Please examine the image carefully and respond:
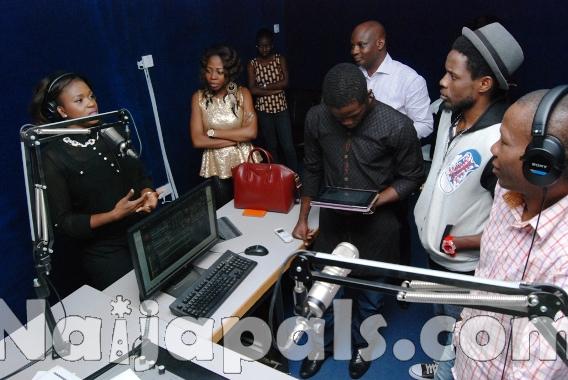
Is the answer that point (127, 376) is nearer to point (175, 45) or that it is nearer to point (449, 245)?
point (449, 245)

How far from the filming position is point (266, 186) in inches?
102

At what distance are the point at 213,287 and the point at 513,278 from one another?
1226 millimetres

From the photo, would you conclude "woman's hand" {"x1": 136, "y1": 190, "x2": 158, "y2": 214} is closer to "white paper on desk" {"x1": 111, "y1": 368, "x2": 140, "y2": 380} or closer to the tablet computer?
the tablet computer

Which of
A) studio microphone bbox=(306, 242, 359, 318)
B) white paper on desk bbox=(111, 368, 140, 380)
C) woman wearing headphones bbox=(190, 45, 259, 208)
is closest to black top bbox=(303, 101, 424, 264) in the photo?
woman wearing headphones bbox=(190, 45, 259, 208)

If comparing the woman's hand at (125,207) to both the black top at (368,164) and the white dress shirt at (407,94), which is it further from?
the white dress shirt at (407,94)

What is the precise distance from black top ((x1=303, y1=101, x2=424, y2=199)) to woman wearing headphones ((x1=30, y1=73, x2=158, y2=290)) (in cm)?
87

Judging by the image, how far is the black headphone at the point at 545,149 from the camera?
994 mm

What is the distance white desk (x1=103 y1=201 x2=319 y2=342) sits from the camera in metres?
1.91

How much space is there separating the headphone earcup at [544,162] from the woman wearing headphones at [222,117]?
7.09ft

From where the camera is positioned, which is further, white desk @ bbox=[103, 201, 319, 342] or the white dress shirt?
the white dress shirt

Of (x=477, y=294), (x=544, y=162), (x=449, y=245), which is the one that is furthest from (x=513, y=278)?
(x=449, y=245)

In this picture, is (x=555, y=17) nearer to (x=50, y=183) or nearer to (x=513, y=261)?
(x=513, y=261)

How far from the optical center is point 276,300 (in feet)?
3.30

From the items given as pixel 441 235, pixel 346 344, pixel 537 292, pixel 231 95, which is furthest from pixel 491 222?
pixel 231 95
